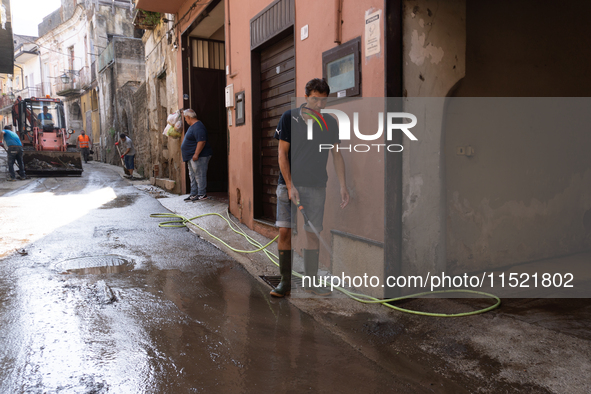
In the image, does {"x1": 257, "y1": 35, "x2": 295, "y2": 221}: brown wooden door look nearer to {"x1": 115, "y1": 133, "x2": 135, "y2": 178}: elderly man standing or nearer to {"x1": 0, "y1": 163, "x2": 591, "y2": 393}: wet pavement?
{"x1": 0, "y1": 163, "x2": 591, "y2": 393}: wet pavement

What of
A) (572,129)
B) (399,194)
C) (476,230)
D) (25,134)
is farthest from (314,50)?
(25,134)

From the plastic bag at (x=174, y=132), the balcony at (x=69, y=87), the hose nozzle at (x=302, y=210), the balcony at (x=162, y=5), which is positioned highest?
the balcony at (x=69, y=87)

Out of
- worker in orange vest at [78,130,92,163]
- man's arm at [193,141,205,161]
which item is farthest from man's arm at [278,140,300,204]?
worker in orange vest at [78,130,92,163]

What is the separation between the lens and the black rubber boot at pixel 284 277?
157 inches

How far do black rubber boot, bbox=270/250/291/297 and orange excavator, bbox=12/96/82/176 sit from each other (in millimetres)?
16217

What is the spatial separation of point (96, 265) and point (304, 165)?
8.75ft

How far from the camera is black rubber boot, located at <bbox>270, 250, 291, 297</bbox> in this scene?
157 inches

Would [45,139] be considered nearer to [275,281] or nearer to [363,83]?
[275,281]

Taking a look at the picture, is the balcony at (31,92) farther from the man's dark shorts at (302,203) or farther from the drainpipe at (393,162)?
the drainpipe at (393,162)

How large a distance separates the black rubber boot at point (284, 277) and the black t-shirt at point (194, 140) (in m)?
5.77

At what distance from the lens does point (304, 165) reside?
3.94m

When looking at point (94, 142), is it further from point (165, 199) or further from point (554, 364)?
point (554, 364)

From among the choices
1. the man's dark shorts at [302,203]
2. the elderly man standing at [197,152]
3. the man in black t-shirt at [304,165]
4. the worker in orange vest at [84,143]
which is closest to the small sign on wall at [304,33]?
the man in black t-shirt at [304,165]

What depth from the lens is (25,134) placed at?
65.8 feet
